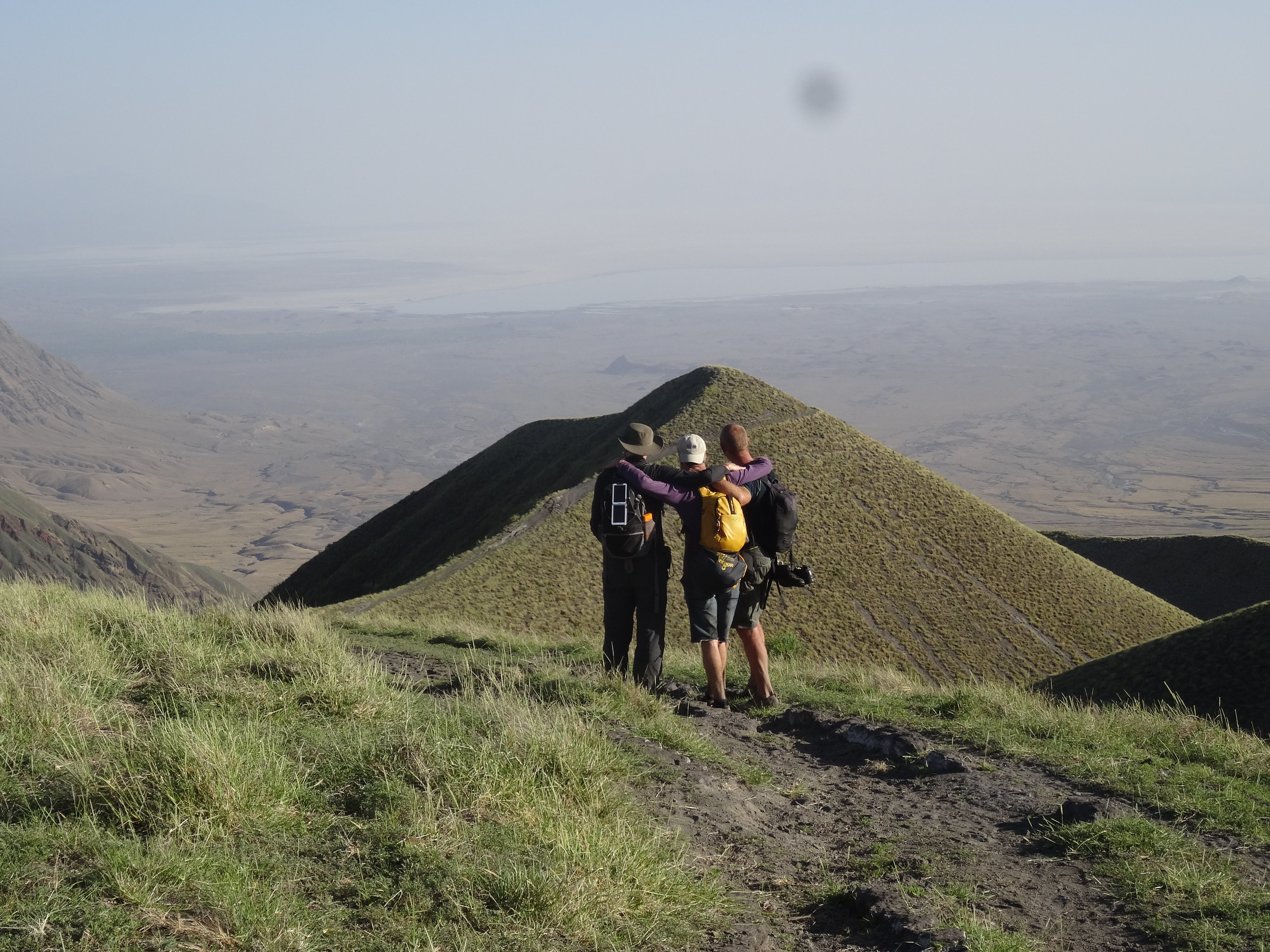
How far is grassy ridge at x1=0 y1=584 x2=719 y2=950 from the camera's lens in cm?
380

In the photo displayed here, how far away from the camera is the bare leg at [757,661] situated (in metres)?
8.44

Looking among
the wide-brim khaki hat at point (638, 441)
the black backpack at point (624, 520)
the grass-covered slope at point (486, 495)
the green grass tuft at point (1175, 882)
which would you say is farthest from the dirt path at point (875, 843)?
the grass-covered slope at point (486, 495)

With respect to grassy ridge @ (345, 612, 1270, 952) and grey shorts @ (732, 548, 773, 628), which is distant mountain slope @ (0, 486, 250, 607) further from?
grey shorts @ (732, 548, 773, 628)

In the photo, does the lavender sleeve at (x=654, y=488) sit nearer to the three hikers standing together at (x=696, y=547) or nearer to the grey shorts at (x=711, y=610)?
the three hikers standing together at (x=696, y=547)

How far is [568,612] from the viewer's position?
86.2ft

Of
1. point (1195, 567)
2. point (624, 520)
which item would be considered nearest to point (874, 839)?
point (624, 520)

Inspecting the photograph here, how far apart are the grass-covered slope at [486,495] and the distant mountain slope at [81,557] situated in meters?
58.2

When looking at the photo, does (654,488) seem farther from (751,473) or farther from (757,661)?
(757,661)

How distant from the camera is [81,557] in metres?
107

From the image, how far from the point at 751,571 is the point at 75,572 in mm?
110057

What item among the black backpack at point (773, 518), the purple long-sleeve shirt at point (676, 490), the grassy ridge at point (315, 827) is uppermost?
the purple long-sleeve shirt at point (676, 490)

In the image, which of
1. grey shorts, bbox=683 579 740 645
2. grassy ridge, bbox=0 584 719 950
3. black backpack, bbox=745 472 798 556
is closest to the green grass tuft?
grassy ridge, bbox=0 584 719 950

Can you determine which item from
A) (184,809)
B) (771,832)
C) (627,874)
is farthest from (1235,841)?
(184,809)

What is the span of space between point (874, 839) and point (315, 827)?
2987mm
